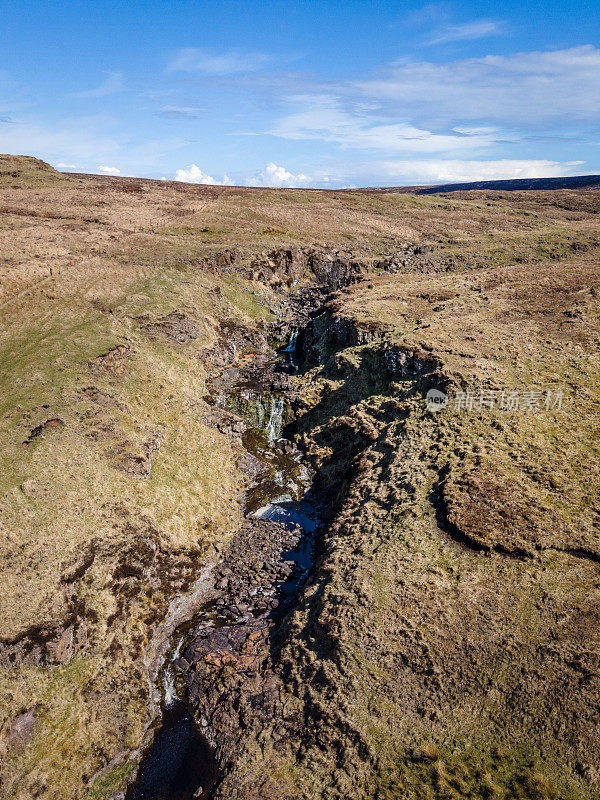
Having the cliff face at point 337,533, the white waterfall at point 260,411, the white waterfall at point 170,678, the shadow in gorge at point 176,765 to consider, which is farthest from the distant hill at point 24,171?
the shadow in gorge at point 176,765

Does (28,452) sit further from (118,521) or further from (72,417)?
(118,521)

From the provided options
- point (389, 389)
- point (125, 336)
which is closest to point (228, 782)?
point (389, 389)

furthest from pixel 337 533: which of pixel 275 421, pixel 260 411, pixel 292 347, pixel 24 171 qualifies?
pixel 24 171

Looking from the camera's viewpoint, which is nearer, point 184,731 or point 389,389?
point 184,731

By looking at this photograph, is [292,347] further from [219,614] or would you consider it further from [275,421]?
[219,614]

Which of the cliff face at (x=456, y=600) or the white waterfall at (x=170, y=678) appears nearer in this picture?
the cliff face at (x=456, y=600)

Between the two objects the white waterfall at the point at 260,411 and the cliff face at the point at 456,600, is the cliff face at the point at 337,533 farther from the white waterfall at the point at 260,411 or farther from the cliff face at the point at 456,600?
the white waterfall at the point at 260,411

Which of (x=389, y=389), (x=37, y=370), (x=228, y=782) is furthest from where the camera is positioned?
(x=389, y=389)
